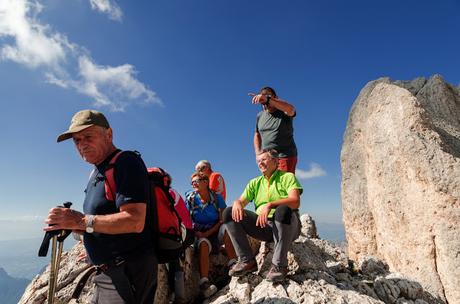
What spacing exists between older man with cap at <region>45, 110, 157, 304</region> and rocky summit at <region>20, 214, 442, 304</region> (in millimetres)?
3098

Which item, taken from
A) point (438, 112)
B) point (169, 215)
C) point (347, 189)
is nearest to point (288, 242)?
point (169, 215)

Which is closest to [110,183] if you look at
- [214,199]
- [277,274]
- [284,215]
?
[284,215]

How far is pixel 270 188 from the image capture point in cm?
761

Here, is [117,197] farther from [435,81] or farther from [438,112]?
[435,81]

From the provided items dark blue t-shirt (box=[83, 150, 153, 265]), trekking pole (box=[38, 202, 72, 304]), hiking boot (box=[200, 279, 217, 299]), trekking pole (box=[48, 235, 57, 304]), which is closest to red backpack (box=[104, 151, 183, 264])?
dark blue t-shirt (box=[83, 150, 153, 265])

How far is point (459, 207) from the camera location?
8773 millimetres

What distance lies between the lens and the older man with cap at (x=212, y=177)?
999 cm

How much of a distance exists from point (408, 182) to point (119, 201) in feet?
31.8

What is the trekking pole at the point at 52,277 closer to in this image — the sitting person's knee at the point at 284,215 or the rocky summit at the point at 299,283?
the rocky summit at the point at 299,283

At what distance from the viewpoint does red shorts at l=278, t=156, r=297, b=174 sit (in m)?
9.30

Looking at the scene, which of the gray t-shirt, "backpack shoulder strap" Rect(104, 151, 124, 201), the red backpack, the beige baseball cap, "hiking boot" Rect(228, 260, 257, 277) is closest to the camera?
"backpack shoulder strap" Rect(104, 151, 124, 201)

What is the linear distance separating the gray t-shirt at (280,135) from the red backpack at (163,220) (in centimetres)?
504

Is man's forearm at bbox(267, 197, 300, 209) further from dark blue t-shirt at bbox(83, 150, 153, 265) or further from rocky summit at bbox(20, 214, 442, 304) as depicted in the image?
dark blue t-shirt at bbox(83, 150, 153, 265)

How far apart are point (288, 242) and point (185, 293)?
10.2 ft
